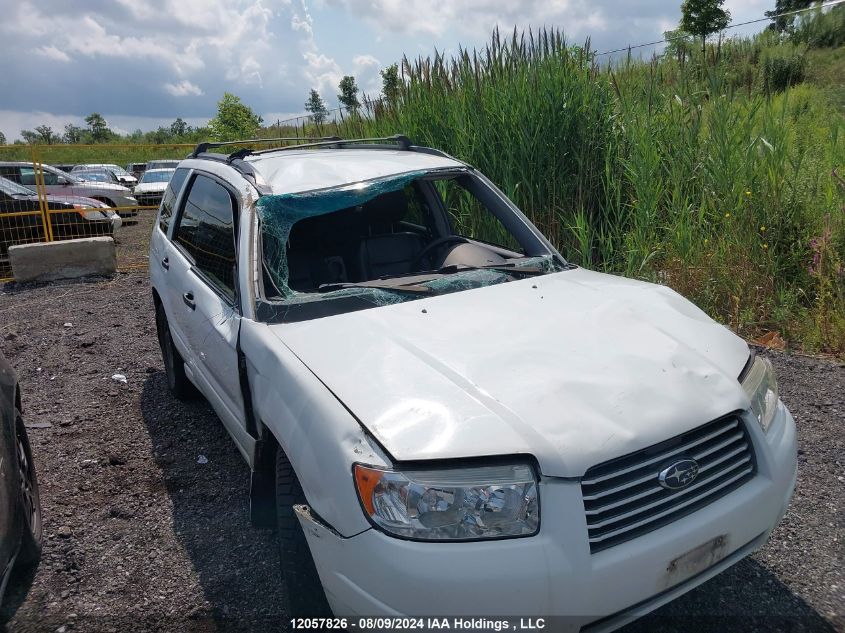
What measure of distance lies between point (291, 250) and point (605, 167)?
3789mm

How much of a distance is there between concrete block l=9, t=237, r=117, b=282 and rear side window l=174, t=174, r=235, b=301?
609cm

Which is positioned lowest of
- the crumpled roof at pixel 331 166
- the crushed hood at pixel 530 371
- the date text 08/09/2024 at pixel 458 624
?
the date text 08/09/2024 at pixel 458 624

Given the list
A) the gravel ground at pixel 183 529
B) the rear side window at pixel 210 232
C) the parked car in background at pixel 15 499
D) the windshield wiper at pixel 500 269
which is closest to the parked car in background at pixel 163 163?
the gravel ground at pixel 183 529

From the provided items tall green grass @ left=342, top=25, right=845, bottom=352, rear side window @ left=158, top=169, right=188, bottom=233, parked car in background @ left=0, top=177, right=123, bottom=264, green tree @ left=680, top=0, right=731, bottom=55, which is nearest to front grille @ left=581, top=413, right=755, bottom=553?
tall green grass @ left=342, top=25, right=845, bottom=352

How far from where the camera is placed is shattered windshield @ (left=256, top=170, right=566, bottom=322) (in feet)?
9.56

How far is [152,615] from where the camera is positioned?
8.56 ft

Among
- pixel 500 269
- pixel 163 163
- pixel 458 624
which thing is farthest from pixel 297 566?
pixel 163 163

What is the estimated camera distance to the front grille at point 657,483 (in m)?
1.84

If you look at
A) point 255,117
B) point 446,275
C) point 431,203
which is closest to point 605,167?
point 431,203

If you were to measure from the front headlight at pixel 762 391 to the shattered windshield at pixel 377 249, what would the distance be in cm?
115

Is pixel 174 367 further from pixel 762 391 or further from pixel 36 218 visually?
pixel 36 218

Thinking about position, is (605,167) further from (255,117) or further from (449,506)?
(255,117)

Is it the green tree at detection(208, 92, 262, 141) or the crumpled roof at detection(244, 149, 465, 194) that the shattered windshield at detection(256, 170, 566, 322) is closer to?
the crumpled roof at detection(244, 149, 465, 194)

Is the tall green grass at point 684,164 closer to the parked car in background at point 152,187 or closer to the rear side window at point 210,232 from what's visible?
the rear side window at point 210,232
